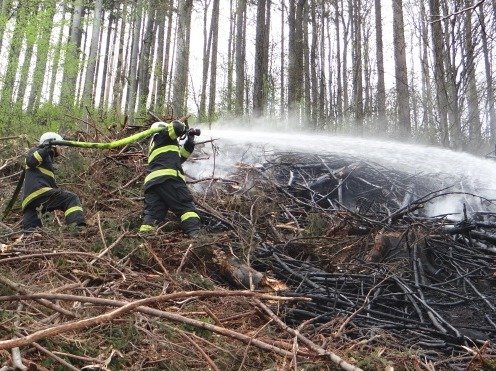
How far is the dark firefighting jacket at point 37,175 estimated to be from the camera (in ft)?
Answer: 16.8

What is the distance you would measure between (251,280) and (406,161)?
5.94m

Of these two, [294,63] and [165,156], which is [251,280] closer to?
[165,156]

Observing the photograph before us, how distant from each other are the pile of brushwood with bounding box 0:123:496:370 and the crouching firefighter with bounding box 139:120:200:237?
24 cm

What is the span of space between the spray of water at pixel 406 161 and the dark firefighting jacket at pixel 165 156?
2.02 m

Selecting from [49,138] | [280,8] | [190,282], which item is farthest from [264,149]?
[280,8]

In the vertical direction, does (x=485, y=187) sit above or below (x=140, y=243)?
above

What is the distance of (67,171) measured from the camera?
22.0 ft

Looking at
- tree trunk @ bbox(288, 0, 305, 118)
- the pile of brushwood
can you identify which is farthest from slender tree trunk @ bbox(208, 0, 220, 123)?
the pile of brushwood

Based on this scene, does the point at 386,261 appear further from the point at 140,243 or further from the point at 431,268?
the point at 140,243

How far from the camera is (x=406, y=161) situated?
8367 mm

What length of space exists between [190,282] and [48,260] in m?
1.15

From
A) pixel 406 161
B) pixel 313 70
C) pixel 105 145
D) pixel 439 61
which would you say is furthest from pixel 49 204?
pixel 313 70

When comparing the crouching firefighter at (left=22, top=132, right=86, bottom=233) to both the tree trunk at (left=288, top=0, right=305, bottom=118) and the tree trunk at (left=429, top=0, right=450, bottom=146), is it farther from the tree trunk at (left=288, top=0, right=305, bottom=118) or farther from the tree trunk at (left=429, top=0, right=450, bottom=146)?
the tree trunk at (left=288, top=0, right=305, bottom=118)

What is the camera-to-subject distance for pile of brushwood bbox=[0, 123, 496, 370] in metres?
2.29
